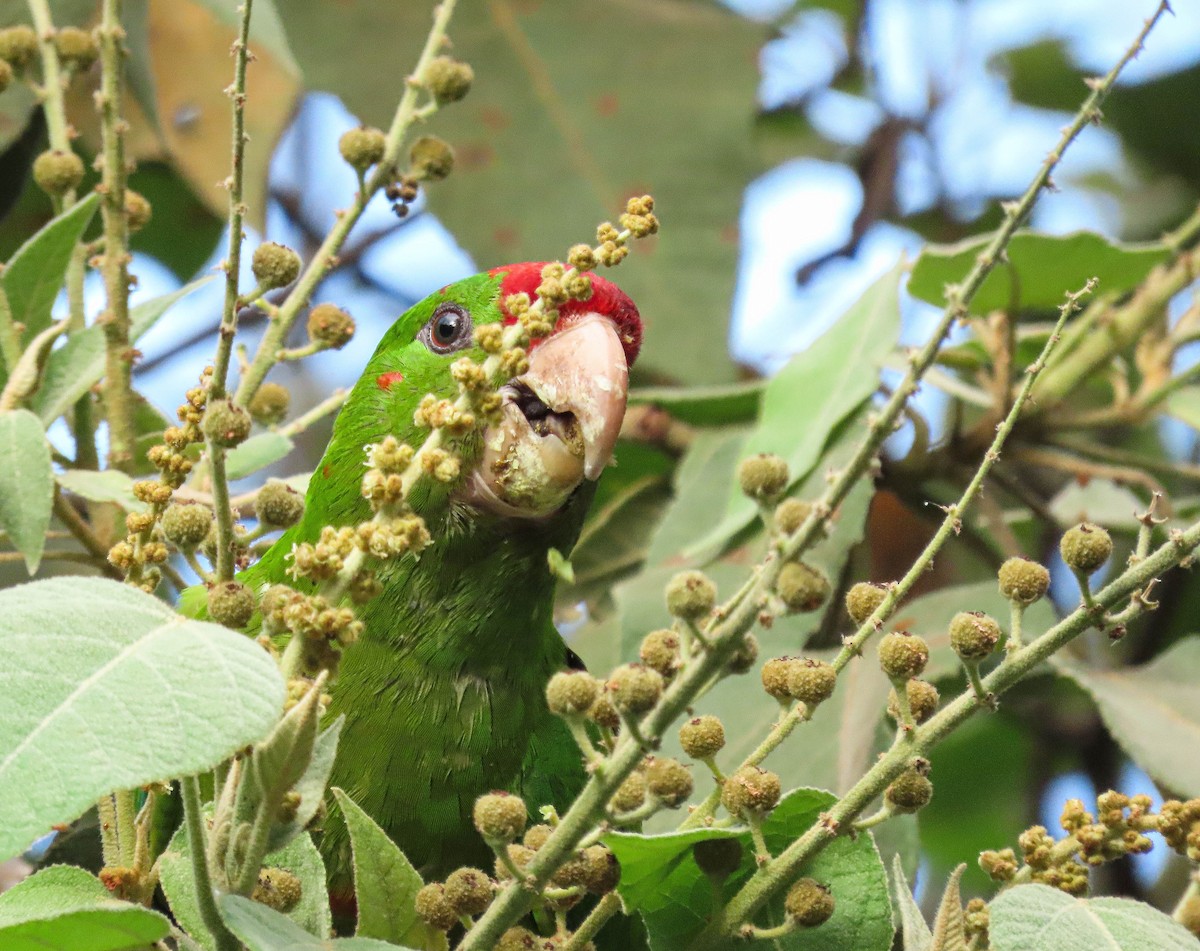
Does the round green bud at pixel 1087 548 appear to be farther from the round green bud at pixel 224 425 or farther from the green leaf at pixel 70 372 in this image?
the green leaf at pixel 70 372

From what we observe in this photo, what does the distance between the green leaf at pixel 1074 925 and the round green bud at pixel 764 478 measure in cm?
30

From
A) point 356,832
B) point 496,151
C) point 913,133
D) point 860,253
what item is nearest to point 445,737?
point 356,832

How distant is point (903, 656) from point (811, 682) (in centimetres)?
6

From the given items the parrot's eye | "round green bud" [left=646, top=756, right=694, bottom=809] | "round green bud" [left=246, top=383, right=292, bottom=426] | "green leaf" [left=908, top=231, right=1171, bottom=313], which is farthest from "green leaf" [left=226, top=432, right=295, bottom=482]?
"green leaf" [left=908, top=231, right=1171, bottom=313]

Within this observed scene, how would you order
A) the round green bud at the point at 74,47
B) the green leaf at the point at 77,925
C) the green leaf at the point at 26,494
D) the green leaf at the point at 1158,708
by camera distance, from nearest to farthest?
the green leaf at the point at 77,925 < the green leaf at the point at 26,494 < the round green bud at the point at 74,47 < the green leaf at the point at 1158,708

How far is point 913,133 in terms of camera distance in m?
3.46

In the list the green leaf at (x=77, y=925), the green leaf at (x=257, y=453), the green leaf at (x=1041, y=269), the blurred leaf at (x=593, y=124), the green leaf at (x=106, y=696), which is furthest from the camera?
the blurred leaf at (x=593, y=124)

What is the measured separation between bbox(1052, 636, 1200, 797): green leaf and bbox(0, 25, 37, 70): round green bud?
148 centimetres

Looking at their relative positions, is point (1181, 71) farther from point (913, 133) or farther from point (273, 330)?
point (273, 330)

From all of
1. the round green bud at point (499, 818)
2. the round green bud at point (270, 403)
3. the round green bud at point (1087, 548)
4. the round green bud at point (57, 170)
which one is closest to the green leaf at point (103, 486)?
the round green bud at point (270, 403)

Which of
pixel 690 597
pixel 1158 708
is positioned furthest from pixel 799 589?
pixel 1158 708

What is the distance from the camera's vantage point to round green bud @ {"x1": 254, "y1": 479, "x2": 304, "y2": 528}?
1016mm

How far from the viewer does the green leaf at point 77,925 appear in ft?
2.84

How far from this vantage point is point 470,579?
1795mm
